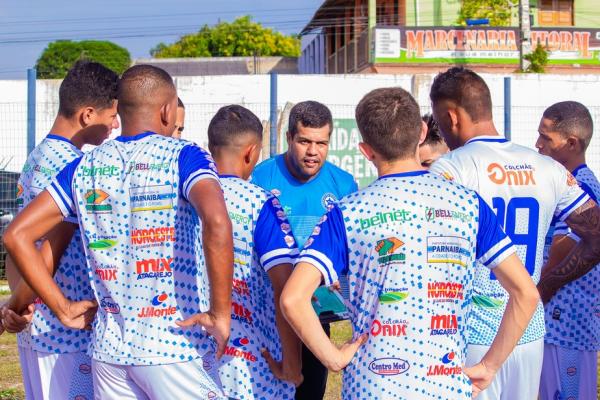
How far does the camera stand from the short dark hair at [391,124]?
11.1 feet

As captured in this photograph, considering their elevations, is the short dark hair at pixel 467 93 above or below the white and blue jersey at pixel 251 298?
above

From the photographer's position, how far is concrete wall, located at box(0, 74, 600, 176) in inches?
648

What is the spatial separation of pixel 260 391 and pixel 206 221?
1.00 m

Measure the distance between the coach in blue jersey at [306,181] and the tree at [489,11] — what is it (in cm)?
2749

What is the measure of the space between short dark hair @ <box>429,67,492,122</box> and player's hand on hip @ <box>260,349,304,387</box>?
4.89ft

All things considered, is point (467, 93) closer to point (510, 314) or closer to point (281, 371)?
point (510, 314)

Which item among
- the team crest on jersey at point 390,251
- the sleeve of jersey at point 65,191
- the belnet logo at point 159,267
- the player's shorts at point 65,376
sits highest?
the sleeve of jersey at point 65,191

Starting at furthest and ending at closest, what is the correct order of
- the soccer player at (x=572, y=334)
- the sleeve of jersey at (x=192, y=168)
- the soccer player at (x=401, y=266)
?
1. the soccer player at (x=572, y=334)
2. the sleeve of jersey at (x=192, y=168)
3. the soccer player at (x=401, y=266)

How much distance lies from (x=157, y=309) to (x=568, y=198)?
2142 mm

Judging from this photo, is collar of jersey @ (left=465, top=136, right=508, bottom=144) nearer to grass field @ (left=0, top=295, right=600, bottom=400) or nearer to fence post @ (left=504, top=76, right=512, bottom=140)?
grass field @ (left=0, top=295, right=600, bottom=400)

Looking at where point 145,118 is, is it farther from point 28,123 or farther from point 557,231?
point 28,123

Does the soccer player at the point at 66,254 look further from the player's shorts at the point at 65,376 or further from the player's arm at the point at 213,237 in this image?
the player's arm at the point at 213,237

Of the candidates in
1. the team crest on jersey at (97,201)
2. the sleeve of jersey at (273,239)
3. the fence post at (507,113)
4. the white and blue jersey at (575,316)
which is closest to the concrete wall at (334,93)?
the fence post at (507,113)

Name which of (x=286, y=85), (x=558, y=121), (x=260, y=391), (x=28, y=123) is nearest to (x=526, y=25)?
(x=286, y=85)
